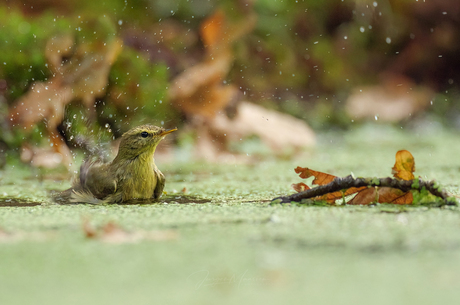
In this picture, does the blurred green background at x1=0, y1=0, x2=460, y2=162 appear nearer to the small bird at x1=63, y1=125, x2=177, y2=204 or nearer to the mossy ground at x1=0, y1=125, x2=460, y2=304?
the small bird at x1=63, y1=125, x2=177, y2=204

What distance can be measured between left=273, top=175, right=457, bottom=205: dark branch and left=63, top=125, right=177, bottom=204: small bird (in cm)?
61

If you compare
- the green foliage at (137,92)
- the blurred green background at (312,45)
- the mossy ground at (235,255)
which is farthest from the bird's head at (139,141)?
the blurred green background at (312,45)

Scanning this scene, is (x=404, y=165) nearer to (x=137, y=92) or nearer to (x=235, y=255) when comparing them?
(x=235, y=255)

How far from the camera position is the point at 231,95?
3818 millimetres

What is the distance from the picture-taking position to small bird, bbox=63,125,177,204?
7.34 ft

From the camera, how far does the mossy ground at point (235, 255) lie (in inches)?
42.1

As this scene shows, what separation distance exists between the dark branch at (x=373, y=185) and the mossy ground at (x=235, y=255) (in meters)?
0.06

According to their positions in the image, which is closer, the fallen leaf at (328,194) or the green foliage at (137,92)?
the fallen leaf at (328,194)

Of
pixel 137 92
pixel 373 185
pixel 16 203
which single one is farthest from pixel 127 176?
pixel 137 92

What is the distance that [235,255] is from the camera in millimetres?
1280

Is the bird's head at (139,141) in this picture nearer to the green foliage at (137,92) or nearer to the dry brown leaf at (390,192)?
the dry brown leaf at (390,192)

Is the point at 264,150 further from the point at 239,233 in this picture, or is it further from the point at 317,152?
the point at 239,233

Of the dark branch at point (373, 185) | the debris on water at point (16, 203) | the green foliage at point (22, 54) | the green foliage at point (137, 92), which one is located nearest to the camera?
the dark branch at point (373, 185)

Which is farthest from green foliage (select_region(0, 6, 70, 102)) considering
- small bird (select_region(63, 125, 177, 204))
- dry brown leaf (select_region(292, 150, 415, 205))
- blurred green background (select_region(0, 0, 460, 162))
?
dry brown leaf (select_region(292, 150, 415, 205))
